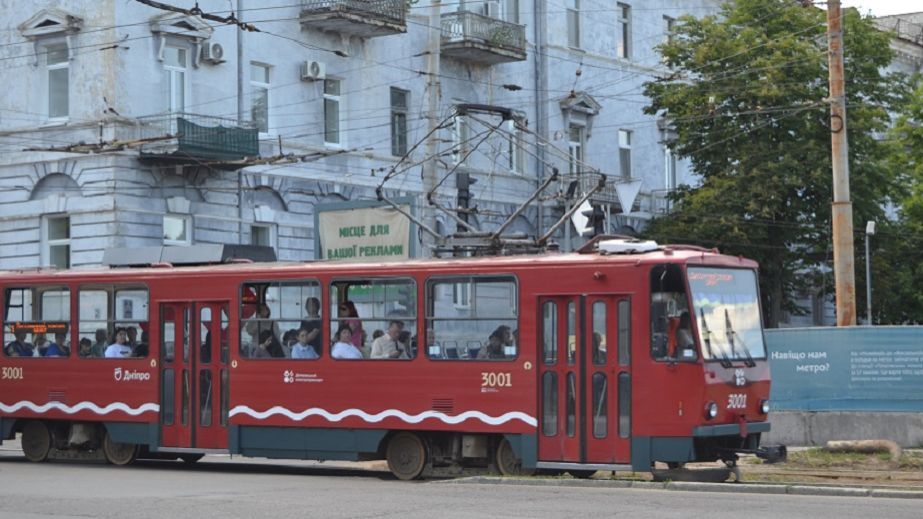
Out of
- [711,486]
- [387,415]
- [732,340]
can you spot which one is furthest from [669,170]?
[711,486]

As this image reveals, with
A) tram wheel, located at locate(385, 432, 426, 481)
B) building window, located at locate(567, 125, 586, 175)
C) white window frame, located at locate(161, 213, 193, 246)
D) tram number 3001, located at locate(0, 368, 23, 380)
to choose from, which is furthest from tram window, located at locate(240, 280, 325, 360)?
building window, located at locate(567, 125, 586, 175)

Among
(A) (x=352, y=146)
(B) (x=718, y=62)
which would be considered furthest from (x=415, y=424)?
(B) (x=718, y=62)

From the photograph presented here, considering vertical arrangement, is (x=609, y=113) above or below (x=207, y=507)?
A: above

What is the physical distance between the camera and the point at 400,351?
2183 centimetres

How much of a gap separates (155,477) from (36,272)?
210 inches

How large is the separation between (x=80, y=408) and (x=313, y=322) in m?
4.27

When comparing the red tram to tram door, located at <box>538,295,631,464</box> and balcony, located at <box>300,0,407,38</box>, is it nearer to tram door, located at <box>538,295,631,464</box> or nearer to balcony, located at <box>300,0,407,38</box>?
tram door, located at <box>538,295,631,464</box>

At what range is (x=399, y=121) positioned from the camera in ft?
145

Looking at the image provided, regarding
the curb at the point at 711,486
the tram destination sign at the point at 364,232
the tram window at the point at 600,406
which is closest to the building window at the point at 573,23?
the tram destination sign at the point at 364,232

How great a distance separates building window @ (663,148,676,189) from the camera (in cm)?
5522

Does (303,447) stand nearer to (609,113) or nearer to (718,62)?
(718,62)

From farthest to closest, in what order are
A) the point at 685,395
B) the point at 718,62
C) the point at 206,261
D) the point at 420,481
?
the point at 718,62 → the point at 206,261 → the point at 420,481 → the point at 685,395

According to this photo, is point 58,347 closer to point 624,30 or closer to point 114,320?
point 114,320

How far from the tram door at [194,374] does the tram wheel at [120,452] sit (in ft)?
2.86
